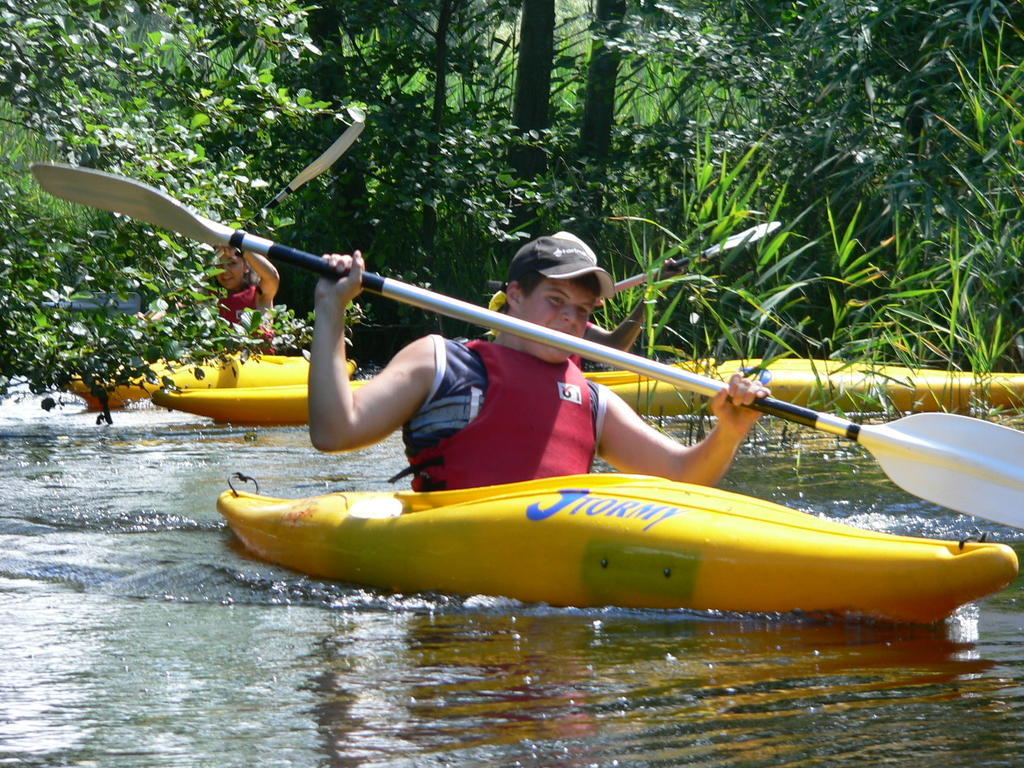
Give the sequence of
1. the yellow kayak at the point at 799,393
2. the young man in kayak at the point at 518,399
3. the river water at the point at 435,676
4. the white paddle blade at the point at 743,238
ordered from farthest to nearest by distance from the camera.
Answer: the yellow kayak at the point at 799,393
the white paddle blade at the point at 743,238
the young man in kayak at the point at 518,399
the river water at the point at 435,676

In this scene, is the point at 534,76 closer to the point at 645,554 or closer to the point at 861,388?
the point at 861,388

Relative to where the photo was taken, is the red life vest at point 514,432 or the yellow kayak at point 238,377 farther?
the yellow kayak at point 238,377

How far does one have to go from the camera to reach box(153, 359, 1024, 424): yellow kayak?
5.75 metres

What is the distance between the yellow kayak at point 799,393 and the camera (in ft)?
18.9

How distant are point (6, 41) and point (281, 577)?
262 cm

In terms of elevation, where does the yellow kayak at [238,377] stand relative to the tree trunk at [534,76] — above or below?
below

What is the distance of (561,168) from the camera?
11805mm

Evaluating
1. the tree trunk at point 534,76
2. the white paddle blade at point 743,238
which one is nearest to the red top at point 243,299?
the white paddle blade at point 743,238

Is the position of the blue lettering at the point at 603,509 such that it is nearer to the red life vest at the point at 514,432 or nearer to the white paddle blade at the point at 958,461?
the red life vest at the point at 514,432

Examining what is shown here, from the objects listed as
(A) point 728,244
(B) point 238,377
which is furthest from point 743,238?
(B) point 238,377

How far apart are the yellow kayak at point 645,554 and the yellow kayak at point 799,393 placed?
152 cm

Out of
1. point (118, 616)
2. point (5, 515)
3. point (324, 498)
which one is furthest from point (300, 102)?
point (118, 616)

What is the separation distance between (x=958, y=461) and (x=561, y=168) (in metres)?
8.33

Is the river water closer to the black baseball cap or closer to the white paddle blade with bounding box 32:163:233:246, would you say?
the black baseball cap
